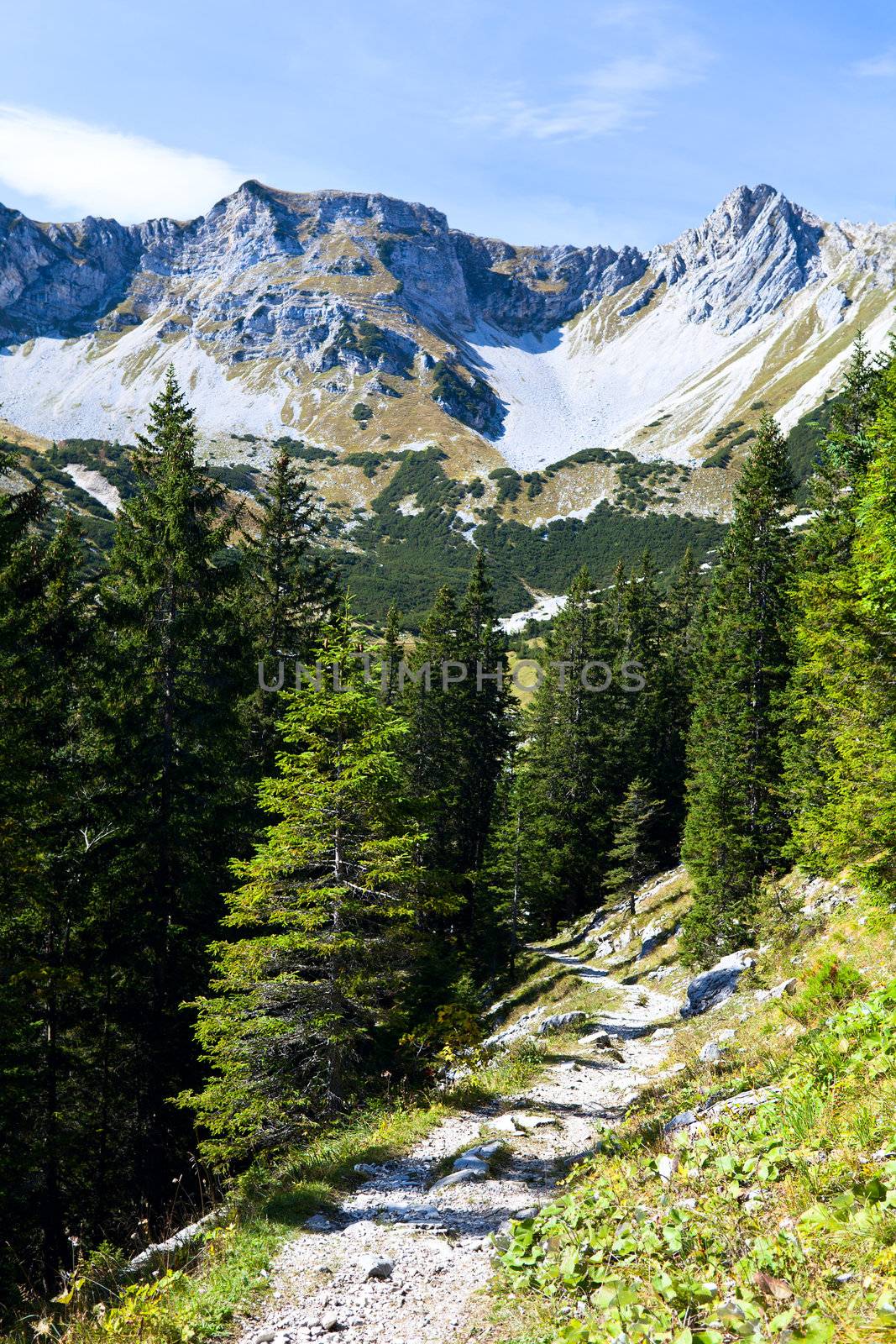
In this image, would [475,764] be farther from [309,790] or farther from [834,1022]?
[834,1022]

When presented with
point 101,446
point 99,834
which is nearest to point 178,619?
point 99,834

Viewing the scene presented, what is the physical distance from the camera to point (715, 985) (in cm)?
1616

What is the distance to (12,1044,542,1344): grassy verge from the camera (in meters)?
5.50

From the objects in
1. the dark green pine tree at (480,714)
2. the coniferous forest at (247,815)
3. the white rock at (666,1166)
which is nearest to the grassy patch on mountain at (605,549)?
the dark green pine tree at (480,714)

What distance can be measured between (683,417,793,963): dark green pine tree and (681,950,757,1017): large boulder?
16.1 ft

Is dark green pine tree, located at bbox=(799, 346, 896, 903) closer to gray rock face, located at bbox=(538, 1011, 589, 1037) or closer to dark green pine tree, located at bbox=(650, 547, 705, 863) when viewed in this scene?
gray rock face, located at bbox=(538, 1011, 589, 1037)

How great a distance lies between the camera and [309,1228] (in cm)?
728

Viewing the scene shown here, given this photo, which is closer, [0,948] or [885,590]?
[885,590]

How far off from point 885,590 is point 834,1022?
8046 millimetres

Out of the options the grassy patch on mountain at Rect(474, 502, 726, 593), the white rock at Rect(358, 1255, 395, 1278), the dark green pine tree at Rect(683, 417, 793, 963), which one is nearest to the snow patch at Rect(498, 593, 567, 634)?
the grassy patch on mountain at Rect(474, 502, 726, 593)

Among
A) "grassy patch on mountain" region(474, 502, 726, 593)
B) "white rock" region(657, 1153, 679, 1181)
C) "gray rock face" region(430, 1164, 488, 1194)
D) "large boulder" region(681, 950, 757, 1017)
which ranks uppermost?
"grassy patch on mountain" region(474, 502, 726, 593)

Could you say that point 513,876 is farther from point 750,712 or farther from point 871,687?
point 871,687

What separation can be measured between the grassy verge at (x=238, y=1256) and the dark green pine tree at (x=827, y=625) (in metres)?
9.38

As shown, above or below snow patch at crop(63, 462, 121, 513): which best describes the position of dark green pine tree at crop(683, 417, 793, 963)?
below
